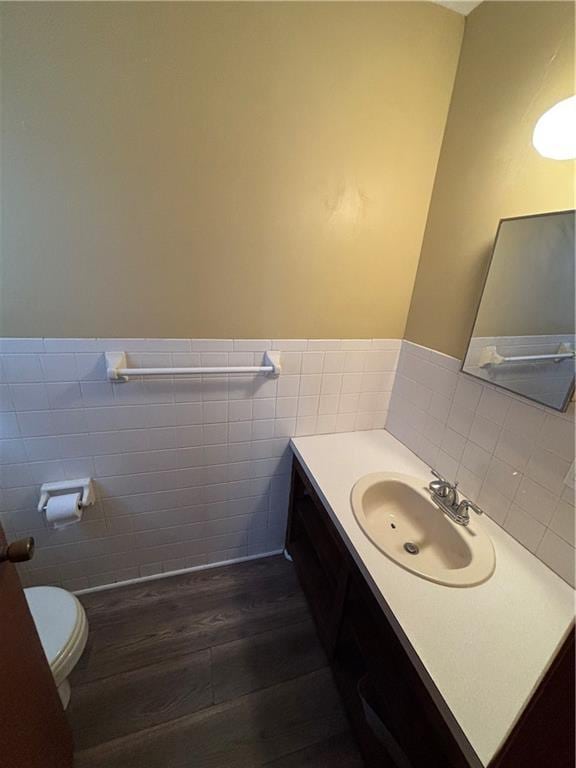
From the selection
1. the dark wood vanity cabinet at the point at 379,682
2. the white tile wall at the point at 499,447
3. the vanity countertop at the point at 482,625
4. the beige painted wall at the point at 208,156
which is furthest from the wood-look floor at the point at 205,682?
the beige painted wall at the point at 208,156

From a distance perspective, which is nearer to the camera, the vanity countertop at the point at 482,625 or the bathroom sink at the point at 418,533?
the vanity countertop at the point at 482,625

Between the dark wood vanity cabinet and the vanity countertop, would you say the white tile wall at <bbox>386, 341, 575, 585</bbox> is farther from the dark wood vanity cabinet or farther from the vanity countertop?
the dark wood vanity cabinet

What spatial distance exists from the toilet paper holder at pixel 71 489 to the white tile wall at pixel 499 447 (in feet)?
4.57

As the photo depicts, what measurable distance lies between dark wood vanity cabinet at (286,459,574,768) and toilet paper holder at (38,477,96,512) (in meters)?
0.86

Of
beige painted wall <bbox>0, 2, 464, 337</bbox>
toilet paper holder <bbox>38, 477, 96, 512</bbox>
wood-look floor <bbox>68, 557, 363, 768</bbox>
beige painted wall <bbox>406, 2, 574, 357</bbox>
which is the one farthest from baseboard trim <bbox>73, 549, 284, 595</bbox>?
beige painted wall <bbox>406, 2, 574, 357</bbox>

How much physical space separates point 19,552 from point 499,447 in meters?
1.31

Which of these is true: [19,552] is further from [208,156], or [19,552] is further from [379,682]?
[208,156]

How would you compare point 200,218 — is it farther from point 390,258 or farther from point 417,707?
point 417,707

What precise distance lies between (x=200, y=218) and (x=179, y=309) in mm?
321

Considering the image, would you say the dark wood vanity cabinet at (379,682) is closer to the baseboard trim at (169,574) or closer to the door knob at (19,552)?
the baseboard trim at (169,574)

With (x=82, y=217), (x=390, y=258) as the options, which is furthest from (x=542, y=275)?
(x=82, y=217)

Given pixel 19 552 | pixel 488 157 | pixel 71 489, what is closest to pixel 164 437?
pixel 71 489

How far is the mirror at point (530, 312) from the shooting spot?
83 centimetres

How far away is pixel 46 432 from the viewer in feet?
3.80
